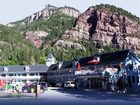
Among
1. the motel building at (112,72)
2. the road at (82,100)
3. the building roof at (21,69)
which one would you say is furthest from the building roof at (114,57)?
the building roof at (21,69)

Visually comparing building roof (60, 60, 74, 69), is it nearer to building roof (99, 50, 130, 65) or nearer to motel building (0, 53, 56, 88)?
motel building (0, 53, 56, 88)

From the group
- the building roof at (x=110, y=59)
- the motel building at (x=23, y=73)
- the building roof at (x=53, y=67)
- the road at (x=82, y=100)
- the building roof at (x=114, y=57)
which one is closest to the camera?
the road at (x=82, y=100)

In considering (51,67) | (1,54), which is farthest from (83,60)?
(1,54)

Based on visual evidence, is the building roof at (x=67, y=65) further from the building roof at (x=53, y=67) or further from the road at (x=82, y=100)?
the road at (x=82, y=100)

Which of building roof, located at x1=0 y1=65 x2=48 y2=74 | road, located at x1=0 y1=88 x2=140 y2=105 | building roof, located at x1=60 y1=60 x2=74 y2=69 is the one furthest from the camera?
building roof, located at x1=0 y1=65 x2=48 y2=74

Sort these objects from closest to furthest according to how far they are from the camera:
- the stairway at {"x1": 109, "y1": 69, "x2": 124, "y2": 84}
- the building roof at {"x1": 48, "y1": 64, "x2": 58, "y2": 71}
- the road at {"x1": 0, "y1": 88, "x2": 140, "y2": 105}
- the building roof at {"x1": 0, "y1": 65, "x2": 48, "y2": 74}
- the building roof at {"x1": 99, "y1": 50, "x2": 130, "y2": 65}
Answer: the road at {"x1": 0, "y1": 88, "x2": 140, "y2": 105}
the stairway at {"x1": 109, "y1": 69, "x2": 124, "y2": 84}
the building roof at {"x1": 99, "y1": 50, "x2": 130, "y2": 65}
the building roof at {"x1": 48, "y1": 64, "x2": 58, "y2": 71}
the building roof at {"x1": 0, "y1": 65, "x2": 48, "y2": 74}

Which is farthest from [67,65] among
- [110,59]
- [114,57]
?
[114,57]

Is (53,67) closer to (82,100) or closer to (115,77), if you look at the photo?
(115,77)

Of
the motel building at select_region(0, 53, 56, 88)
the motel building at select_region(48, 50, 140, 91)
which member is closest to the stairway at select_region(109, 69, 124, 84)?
the motel building at select_region(48, 50, 140, 91)

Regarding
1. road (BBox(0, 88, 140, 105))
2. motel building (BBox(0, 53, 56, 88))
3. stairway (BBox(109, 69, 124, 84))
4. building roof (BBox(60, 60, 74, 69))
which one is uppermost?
building roof (BBox(60, 60, 74, 69))

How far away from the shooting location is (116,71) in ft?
259

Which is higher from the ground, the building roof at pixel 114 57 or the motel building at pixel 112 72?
the building roof at pixel 114 57

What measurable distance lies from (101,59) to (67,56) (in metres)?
95.5

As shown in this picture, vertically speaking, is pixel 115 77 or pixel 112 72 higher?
pixel 112 72
